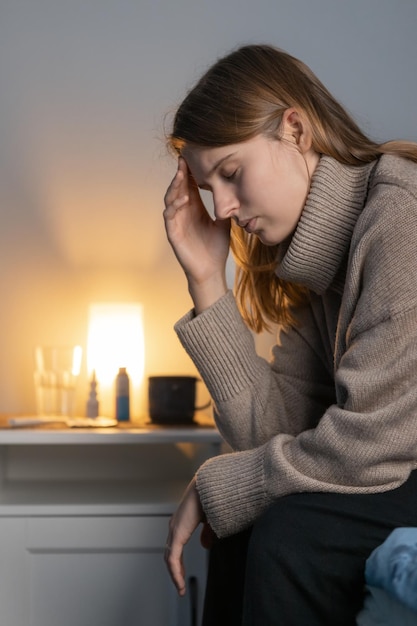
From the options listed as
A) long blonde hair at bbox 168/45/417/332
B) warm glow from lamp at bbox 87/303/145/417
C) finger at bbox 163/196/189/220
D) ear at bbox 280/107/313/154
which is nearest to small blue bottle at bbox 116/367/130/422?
warm glow from lamp at bbox 87/303/145/417

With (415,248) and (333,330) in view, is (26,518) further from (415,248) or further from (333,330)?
(415,248)

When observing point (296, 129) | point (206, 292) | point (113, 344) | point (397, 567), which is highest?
point (296, 129)

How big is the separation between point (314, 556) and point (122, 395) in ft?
3.63

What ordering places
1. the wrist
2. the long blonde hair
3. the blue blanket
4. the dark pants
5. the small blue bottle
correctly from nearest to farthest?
the blue blanket < the dark pants < the long blonde hair < the wrist < the small blue bottle

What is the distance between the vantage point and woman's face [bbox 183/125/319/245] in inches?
Answer: 49.6

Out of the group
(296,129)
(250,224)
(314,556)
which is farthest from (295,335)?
(314,556)

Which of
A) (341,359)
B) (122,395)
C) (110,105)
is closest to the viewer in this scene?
(341,359)

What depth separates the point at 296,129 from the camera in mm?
1275

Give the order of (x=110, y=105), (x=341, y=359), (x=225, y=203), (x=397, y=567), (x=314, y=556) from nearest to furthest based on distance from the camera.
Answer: (x=397, y=567) < (x=314, y=556) < (x=341, y=359) < (x=225, y=203) < (x=110, y=105)

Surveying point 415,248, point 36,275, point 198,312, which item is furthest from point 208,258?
point 36,275

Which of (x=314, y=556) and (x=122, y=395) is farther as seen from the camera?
(x=122, y=395)

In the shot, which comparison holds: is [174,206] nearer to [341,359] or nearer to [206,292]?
[206,292]

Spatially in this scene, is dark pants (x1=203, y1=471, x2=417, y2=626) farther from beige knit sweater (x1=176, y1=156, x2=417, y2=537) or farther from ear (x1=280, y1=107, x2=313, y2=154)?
ear (x1=280, y1=107, x2=313, y2=154)

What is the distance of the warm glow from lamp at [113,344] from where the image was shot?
2160 millimetres
